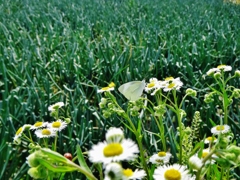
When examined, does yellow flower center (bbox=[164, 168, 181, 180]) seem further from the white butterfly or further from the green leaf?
the white butterfly

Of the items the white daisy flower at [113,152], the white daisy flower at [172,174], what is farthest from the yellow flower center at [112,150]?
the white daisy flower at [172,174]

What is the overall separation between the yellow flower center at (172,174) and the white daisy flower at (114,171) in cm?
18

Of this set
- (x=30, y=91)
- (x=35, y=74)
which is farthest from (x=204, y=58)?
(x=30, y=91)

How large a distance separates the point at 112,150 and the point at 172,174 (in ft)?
0.55

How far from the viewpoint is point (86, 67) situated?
6.63 feet

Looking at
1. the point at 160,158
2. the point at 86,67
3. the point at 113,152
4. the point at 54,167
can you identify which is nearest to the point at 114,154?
the point at 113,152

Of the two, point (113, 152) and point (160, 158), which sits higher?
point (113, 152)

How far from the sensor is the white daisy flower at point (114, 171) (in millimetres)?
529

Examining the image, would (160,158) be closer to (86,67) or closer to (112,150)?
(112,150)

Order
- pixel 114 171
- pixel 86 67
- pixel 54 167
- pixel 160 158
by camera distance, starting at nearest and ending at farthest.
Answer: pixel 114 171 → pixel 54 167 → pixel 160 158 → pixel 86 67

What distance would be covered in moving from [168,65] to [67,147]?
945mm

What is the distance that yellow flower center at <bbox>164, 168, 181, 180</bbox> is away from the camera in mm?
694

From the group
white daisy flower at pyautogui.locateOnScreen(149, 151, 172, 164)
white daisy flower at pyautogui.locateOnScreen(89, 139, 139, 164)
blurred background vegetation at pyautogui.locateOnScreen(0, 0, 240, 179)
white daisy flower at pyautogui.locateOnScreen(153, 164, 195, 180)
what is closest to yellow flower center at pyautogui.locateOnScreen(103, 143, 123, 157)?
white daisy flower at pyautogui.locateOnScreen(89, 139, 139, 164)

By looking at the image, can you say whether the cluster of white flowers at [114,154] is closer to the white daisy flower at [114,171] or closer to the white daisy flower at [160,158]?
the white daisy flower at [114,171]
